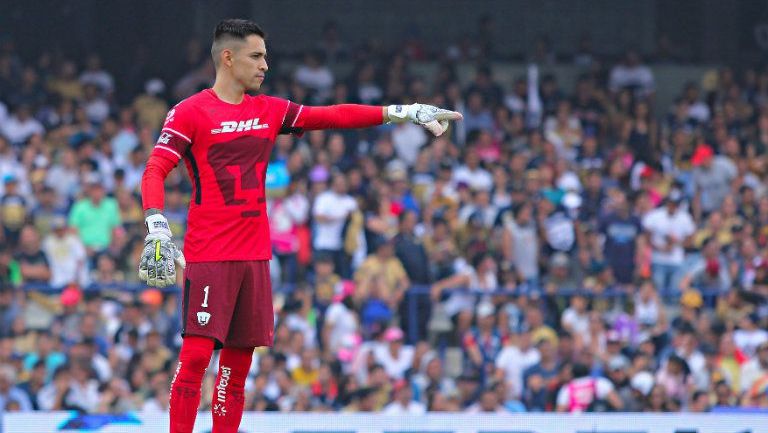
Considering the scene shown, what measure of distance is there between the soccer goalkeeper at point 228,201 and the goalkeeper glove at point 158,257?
0.22 metres

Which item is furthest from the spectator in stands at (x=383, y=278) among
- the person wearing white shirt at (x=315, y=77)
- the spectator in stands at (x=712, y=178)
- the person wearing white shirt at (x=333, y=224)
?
the spectator in stands at (x=712, y=178)

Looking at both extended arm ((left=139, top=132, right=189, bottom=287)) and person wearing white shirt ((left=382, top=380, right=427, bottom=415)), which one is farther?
person wearing white shirt ((left=382, top=380, right=427, bottom=415))

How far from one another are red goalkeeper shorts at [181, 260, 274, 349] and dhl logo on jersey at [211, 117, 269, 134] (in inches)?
26.0

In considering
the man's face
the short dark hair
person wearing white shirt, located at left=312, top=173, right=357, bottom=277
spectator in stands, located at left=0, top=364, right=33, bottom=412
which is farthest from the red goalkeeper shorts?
person wearing white shirt, located at left=312, top=173, right=357, bottom=277

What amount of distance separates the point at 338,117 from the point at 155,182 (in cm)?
110

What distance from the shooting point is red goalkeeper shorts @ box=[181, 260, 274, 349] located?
732 centimetres

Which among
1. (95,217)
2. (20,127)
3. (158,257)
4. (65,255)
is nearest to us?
(158,257)

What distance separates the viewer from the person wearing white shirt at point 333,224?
1606 cm

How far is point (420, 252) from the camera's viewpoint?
15711 millimetres

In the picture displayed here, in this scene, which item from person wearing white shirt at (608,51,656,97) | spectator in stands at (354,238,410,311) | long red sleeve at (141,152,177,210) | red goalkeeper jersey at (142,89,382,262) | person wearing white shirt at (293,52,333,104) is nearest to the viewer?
long red sleeve at (141,152,177,210)

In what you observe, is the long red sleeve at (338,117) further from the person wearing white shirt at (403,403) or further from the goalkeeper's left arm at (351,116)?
the person wearing white shirt at (403,403)

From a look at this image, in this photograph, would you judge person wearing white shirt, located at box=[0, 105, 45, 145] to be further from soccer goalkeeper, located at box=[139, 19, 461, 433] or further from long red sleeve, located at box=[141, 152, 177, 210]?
long red sleeve, located at box=[141, 152, 177, 210]

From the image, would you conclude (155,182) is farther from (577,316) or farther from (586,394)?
(577,316)

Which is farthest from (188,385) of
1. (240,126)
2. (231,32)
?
(231,32)
